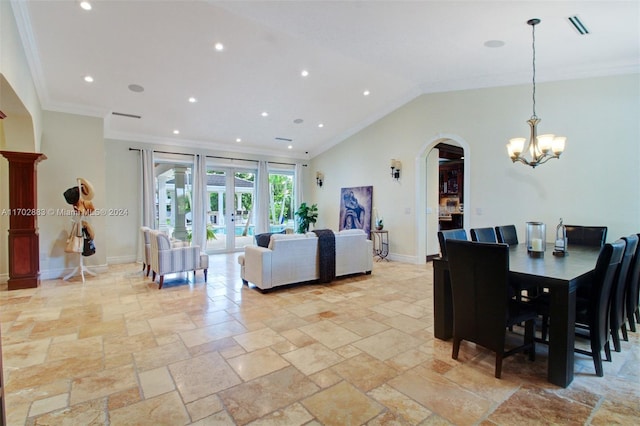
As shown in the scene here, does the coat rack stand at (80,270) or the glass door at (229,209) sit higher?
the glass door at (229,209)

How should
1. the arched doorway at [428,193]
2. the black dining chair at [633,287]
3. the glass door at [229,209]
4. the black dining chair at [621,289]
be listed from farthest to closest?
1. the glass door at [229,209]
2. the arched doorway at [428,193]
3. the black dining chair at [633,287]
4. the black dining chair at [621,289]

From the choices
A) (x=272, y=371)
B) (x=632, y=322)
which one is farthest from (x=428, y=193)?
(x=272, y=371)

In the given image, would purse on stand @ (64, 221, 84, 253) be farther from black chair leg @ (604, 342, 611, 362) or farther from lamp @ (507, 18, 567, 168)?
black chair leg @ (604, 342, 611, 362)

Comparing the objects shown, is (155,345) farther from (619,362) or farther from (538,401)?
(619,362)

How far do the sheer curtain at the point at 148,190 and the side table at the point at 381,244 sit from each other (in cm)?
503

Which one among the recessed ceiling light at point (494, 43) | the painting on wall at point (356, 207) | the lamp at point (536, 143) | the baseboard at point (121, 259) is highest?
the recessed ceiling light at point (494, 43)

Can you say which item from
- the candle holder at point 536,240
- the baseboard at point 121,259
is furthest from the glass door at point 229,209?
the candle holder at point 536,240

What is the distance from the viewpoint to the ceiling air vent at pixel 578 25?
11.3ft

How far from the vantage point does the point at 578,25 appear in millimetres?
3574

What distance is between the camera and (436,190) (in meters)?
7.22

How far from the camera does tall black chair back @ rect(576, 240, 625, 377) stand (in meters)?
2.31

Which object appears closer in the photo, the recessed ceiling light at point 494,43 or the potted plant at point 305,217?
the recessed ceiling light at point 494,43

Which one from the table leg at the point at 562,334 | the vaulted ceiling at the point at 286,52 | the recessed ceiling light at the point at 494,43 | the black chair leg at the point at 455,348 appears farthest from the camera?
the recessed ceiling light at the point at 494,43

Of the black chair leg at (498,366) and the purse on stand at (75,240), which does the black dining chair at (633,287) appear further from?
the purse on stand at (75,240)
